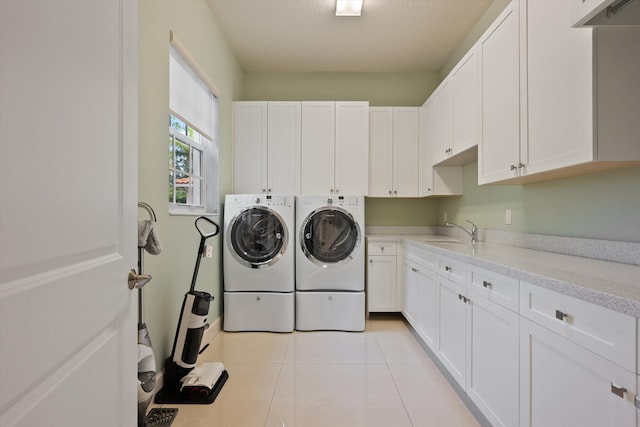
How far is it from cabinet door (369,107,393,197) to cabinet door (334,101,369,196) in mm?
A: 161

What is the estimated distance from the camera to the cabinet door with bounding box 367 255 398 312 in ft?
11.1

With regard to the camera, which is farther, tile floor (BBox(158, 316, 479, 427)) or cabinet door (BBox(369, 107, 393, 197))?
cabinet door (BBox(369, 107, 393, 197))

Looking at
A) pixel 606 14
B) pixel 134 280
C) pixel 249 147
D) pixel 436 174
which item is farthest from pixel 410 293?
pixel 134 280

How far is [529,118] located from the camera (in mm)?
1715

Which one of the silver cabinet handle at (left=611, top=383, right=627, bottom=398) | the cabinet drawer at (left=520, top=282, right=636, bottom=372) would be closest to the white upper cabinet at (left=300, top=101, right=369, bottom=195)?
the cabinet drawer at (left=520, top=282, right=636, bottom=372)

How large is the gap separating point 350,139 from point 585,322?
278 cm

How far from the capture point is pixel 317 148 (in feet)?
11.4

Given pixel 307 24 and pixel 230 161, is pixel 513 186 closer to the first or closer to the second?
→ pixel 307 24

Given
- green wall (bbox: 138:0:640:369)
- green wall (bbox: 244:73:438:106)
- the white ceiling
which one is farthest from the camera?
green wall (bbox: 244:73:438:106)

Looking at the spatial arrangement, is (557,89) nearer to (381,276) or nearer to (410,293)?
(410,293)

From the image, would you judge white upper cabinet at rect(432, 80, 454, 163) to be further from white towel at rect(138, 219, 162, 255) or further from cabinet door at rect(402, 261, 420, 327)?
white towel at rect(138, 219, 162, 255)

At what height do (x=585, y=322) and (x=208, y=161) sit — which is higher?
(x=208, y=161)

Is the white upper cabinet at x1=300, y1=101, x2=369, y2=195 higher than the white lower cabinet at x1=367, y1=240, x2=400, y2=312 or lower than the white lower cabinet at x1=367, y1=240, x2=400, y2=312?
higher

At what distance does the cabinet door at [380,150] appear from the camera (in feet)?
11.9
